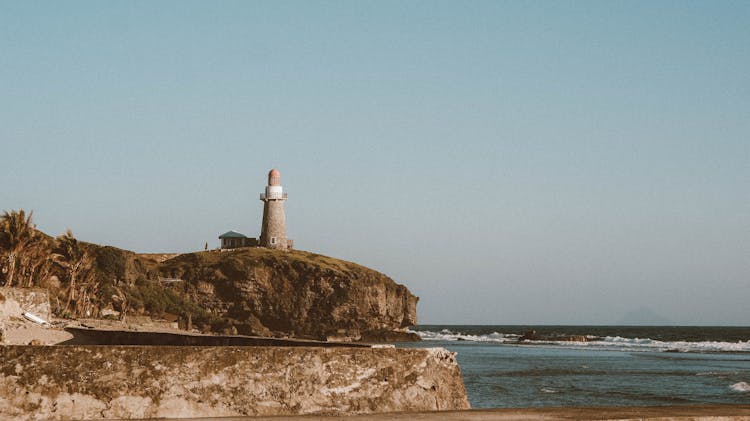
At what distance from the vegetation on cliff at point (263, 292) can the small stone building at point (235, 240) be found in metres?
8.38

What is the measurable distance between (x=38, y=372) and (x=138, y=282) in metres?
91.9

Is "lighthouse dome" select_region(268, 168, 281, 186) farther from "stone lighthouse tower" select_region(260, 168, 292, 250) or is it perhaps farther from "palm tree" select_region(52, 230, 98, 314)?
"palm tree" select_region(52, 230, 98, 314)

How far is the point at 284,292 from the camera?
119375 mm

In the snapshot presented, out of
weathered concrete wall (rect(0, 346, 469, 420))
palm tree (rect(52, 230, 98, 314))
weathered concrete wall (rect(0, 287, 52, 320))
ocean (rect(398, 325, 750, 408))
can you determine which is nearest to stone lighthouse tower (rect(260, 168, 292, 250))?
palm tree (rect(52, 230, 98, 314))

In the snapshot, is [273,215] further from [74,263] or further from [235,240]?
[74,263]

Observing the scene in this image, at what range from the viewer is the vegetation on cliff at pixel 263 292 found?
93188 mm

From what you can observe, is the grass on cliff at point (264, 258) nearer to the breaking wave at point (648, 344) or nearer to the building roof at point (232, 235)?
the building roof at point (232, 235)

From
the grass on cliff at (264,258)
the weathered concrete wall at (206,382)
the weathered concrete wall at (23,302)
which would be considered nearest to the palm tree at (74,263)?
the weathered concrete wall at (23,302)

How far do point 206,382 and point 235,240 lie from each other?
5273 inches

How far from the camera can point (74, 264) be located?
203ft

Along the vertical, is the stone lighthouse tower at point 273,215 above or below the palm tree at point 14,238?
above

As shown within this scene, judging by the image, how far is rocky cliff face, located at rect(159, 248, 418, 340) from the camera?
114m

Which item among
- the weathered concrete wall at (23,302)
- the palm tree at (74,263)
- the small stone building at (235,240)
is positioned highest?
the small stone building at (235,240)

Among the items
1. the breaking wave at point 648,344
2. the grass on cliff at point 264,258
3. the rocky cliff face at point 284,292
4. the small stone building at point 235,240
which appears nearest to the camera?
the breaking wave at point 648,344
